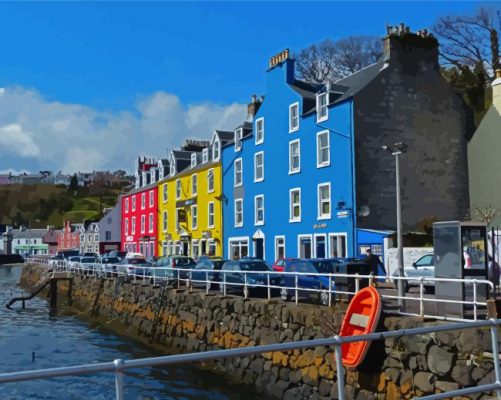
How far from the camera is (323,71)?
50156mm

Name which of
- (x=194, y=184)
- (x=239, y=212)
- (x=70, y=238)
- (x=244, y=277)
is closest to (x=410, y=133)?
(x=239, y=212)

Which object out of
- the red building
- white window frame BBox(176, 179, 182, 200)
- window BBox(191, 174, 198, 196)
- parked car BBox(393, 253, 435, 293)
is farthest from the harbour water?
the red building

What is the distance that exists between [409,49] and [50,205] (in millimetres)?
151162

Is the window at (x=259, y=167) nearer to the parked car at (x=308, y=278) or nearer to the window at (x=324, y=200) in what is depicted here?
the window at (x=324, y=200)

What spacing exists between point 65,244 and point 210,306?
91.7 m

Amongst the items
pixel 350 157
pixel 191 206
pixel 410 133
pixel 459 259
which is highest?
pixel 410 133

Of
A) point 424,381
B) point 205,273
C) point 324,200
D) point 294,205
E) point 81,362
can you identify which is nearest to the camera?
point 424,381

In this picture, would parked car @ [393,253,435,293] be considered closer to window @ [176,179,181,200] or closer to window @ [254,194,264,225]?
window @ [254,194,264,225]

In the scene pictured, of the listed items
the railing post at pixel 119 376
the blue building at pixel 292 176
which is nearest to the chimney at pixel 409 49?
the blue building at pixel 292 176

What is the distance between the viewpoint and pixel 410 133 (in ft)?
104

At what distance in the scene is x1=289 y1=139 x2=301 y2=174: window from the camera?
33.7 m

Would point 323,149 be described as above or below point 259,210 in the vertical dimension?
above

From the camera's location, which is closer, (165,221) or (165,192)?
(165,221)

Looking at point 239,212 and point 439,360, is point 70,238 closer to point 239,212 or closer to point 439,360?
point 239,212
